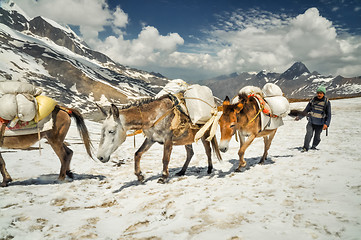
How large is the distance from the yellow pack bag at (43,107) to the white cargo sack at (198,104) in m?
4.09

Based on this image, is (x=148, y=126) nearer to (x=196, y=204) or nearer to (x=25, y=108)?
(x=196, y=204)

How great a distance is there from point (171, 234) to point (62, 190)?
12.9ft

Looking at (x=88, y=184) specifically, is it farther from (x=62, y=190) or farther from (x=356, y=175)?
(x=356, y=175)

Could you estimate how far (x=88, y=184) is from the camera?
6.04 metres

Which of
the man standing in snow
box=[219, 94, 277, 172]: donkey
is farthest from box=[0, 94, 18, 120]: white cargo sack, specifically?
the man standing in snow

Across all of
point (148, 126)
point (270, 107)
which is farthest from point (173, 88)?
point (270, 107)

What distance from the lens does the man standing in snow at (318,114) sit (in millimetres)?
7859

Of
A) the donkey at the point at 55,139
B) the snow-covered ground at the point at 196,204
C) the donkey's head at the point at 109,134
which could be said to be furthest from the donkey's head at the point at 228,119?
the donkey at the point at 55,139

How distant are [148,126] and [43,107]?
3069mm

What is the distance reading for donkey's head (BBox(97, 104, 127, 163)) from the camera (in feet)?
17.7

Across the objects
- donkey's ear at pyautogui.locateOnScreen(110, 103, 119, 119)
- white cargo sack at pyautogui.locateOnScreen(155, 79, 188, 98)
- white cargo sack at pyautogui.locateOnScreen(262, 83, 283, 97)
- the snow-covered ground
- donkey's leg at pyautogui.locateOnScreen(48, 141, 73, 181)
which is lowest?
the snow-covered ground

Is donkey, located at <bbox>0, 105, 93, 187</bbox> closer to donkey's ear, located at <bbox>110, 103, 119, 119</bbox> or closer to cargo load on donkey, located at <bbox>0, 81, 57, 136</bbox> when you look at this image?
cargo load on donkey, located at <bbox>0, 81, 57, 136</bbox>

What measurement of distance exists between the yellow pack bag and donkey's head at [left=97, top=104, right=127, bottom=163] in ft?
6.15

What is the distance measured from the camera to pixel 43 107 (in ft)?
18.9
